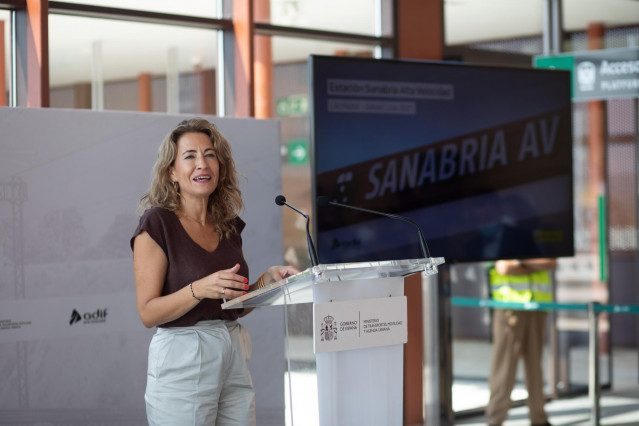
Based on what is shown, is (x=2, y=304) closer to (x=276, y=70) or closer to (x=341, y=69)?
(x=341, y=69)

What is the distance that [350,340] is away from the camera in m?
2.22

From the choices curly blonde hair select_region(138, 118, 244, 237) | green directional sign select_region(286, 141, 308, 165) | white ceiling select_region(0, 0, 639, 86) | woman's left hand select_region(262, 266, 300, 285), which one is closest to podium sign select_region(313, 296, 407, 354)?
woman's left hand select_region(262, 266, 300, 285)

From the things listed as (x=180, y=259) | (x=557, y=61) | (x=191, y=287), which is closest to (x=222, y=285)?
(x=191, y=287)

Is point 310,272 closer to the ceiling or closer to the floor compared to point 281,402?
closer to the ceiling

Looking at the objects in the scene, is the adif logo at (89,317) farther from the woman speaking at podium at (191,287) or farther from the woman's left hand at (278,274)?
the woman's left hand at (278,274)

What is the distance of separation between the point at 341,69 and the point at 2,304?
5.99 ft

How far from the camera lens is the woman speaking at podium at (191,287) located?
7.82 feet

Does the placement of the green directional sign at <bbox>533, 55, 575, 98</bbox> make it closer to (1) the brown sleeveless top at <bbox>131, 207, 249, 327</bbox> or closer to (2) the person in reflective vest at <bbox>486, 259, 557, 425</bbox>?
(2) the person in reflective vest at <bbox>486, 259, 557, 425</bbox>

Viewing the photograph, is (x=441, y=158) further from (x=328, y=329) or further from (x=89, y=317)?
(x=328, y=329)

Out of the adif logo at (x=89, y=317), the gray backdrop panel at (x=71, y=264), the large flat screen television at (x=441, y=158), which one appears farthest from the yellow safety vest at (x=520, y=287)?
the adif logo at (x=89, y=317)

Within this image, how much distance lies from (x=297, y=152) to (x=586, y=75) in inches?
80.2

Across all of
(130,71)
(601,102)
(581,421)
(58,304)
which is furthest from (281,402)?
(601,102)

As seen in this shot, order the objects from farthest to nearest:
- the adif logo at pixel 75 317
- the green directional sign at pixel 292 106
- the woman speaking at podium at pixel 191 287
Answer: the green directional sign at pixel 292 106 → the adif logo at pixel 75 317 → the woman speaking at podium at pixel 191 287

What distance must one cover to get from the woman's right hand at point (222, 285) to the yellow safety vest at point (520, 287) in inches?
135
